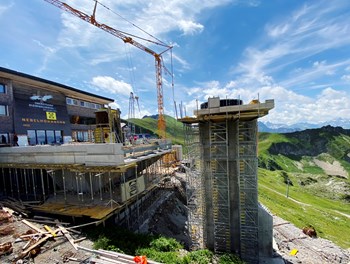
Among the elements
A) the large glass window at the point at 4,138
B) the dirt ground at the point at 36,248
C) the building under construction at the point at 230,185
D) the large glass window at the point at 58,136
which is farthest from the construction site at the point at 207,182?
the large glass window at the point at 58,136

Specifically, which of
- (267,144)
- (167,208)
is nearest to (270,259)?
(167,208)

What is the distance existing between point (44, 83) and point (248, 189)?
96.1 feet

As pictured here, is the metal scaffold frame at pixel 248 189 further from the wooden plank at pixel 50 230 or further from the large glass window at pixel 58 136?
the large glass window at pixel 58 136

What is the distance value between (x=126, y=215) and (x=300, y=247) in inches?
762

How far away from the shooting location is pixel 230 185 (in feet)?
61.6

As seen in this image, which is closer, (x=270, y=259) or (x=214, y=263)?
(x=214, y=263)

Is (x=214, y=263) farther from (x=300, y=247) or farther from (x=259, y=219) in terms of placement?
(x=300, y=247)

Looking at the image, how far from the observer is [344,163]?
439 feet

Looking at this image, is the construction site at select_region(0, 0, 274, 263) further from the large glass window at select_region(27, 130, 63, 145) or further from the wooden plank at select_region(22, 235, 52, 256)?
the large glass window at select_region(27, 130, 63, 145)

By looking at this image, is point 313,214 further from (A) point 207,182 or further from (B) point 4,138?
(B) point 4,138

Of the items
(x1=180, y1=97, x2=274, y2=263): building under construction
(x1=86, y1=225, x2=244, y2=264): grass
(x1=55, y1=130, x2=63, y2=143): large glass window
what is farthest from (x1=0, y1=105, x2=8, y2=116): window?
(x1=180, y1=97, x2=274, y2=263): building under construction

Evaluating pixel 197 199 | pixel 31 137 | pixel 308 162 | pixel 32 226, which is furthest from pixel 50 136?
pixel 308 162

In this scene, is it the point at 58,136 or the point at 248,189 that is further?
the point at 58,136

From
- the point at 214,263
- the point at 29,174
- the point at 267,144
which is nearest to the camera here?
the point at 214,263
